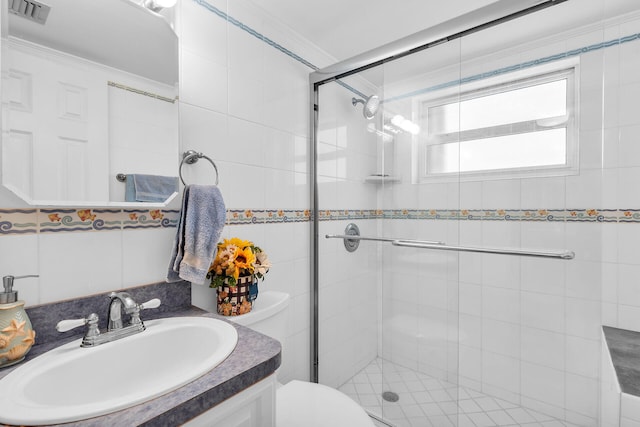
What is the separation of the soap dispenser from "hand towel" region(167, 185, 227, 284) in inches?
15.2

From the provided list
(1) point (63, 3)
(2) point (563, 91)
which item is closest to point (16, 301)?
(1) point (63, 3)

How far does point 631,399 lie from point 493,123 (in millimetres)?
1179

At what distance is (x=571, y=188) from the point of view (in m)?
1.26

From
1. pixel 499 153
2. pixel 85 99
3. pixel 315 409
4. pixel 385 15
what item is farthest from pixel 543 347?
pixel 85 99

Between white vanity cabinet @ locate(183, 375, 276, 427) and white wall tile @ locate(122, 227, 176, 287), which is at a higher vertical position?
white wall tile @ locate(122, 227, 176, 287)

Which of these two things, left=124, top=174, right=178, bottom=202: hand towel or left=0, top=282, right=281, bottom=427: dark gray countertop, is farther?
left=124, top=174, right=178, bottom=202: hand towel

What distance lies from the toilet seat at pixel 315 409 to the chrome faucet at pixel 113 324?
619 millimetres

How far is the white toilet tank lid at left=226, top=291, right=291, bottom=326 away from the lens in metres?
1.11

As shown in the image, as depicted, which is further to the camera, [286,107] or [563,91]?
[286,107]

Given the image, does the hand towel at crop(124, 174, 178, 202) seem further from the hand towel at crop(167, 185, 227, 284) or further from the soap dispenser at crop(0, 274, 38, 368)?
the soap dispenser at crop(0, 274, 38, 368)

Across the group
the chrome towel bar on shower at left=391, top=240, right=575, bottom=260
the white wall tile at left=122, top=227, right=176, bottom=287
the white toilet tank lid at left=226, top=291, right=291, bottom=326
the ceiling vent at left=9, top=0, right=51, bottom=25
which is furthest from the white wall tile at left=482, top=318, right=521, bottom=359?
the ceiling vent at left=9, top=0, right=51, bottom=25

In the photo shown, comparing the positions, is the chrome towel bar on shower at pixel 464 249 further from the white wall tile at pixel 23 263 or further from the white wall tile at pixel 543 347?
the white wall tile at pixel 23 263

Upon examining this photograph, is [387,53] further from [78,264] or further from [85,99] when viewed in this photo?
[78,264]

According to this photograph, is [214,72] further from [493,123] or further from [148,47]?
[493,123]
